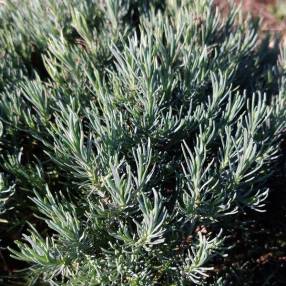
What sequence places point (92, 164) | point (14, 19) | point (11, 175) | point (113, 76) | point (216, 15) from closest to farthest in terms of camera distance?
point (92, 164)
point (113, 76)
point (11, 175)
point (216, 15)
point (14, 19)

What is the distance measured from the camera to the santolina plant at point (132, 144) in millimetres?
1952

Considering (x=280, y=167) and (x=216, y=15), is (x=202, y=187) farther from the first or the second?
(x=216, y=15)

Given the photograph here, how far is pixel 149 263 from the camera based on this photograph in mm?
2078

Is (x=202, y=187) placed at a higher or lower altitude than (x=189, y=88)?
lower

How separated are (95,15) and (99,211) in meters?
1.21

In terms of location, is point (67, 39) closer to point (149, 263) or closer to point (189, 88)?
point (189, 88)

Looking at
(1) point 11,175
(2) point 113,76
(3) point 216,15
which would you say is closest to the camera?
(2) point 113,76

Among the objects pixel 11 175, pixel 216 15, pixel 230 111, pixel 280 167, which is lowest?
pixel 280 167

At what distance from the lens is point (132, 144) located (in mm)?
2111

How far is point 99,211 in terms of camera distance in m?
2.00

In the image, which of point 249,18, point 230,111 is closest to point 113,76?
point 230,111

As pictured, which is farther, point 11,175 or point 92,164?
point 11,175

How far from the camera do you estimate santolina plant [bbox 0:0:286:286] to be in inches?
76.9

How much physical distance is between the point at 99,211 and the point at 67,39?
1084 millimetres
